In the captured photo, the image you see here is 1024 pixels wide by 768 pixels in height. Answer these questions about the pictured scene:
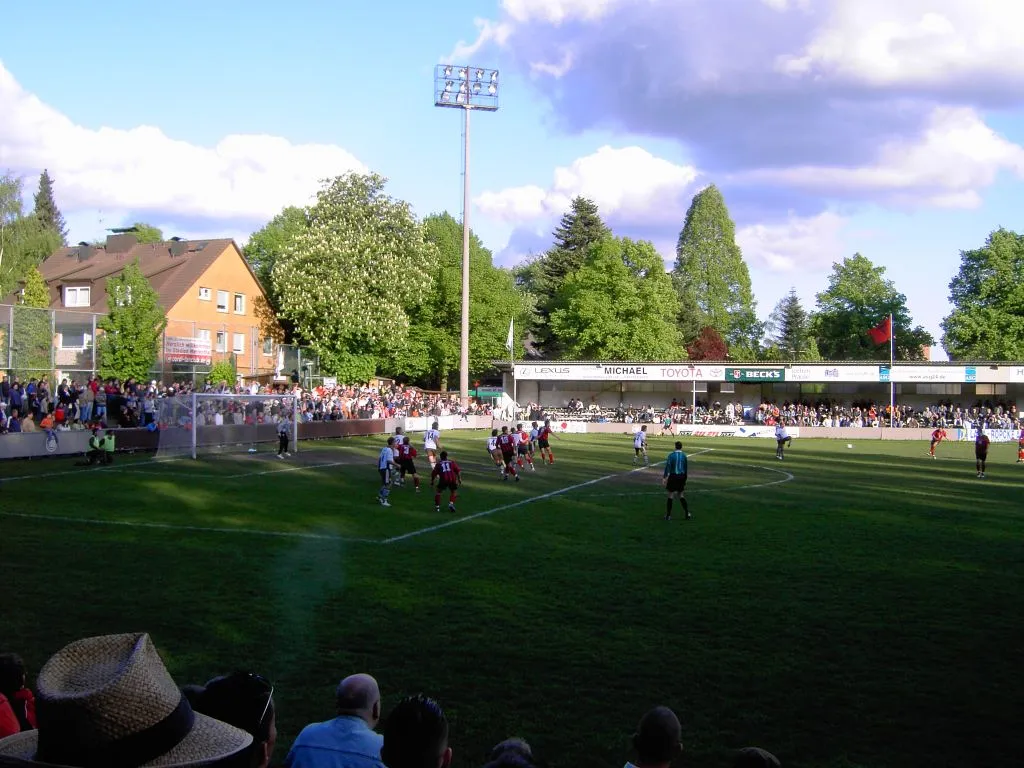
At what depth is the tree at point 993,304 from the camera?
72.0 m

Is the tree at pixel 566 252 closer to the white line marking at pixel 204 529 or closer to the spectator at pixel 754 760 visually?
the white line marking at pixel 204 529

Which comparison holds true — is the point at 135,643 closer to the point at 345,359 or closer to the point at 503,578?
the point at 503,578

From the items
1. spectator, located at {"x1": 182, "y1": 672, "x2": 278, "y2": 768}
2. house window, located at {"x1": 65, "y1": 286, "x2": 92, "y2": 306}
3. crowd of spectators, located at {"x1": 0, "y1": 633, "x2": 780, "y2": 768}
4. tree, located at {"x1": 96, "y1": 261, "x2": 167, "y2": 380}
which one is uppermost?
house window, located at {"x1": 65, "y1": 286, "x2": 92, "y2": 306}

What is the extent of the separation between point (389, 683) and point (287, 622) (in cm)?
269

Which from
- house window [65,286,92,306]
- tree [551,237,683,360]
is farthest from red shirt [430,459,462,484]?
tree [551,237,683,360]

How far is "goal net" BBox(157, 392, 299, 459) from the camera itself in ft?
116

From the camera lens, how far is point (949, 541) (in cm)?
1800

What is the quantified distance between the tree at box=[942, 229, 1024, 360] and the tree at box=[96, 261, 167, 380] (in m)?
59.8

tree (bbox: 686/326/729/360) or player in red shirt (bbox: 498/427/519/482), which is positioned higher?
tree (bbox: 686/326/729/360)

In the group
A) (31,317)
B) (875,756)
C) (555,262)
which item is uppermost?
(555,262)

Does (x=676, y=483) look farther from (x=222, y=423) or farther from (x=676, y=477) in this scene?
(x=222, y=423)

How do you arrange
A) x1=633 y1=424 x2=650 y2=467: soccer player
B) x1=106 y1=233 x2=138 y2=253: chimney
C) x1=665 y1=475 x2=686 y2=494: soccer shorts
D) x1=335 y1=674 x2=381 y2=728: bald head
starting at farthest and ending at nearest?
x1=106 y1=233 x2=138 y2=253: chimney < x1=633 y1=424 x2=650 y2=467: soccer player < x1=665 y1=475 x2=686 y2=494: soccer shorts < x1=335 y1=674 x2=381 y2=728: bald head

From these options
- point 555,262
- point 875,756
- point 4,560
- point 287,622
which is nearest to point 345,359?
point 555,262

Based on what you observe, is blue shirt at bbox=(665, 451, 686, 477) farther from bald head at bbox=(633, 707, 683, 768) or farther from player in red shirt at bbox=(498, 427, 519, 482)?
bald head at bbox=(633, 707, 683, 768)
